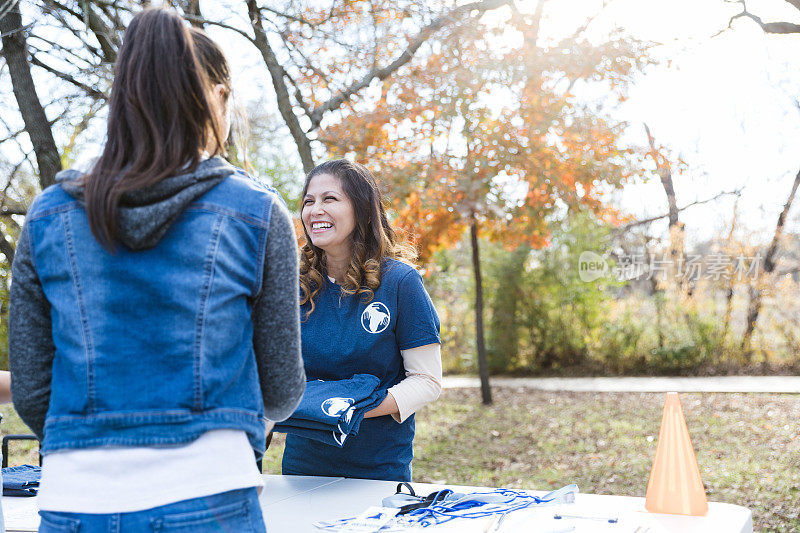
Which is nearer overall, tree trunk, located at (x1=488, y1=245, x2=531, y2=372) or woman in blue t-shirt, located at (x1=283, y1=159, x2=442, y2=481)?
woman in blue t-shirt, located at (x1=283, y1=159, x2=442, y2=481)

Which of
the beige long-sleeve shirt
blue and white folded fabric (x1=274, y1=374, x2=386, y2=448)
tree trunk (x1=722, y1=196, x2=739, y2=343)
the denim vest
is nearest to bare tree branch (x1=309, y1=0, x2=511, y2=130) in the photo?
the beige long-sleeve shirt

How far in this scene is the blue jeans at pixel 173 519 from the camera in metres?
1.07

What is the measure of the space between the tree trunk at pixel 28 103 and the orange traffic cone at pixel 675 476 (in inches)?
160

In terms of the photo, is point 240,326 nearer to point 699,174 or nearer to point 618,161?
point 618,161

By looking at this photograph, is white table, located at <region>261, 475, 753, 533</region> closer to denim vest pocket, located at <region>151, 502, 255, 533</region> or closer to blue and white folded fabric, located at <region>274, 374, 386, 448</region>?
blue and white folded fabric, located at <region>274, 374, 386, 448</region>

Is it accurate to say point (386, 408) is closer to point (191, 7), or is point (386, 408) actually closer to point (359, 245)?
point (359, 245)

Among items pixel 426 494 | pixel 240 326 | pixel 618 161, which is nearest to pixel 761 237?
pixel 618 161

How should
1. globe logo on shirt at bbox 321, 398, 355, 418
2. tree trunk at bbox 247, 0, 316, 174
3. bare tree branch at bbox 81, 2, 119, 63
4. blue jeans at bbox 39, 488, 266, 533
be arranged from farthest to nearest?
tree trunk at bbox 247, 0, 316, 174 → bare tree branch at bbox 81, 2, 119, 63 → globe logo on shirt at bbox 321, 398, 355, 418 → blue jeans at bbox 39, 488, 266, 533

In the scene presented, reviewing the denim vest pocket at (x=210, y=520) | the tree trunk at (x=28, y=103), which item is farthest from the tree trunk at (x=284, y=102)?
the denim vest pocket at (x=210, y=520)

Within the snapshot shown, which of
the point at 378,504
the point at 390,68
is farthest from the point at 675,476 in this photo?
the point at 390,68

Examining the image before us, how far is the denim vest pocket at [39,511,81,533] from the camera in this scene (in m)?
1.08

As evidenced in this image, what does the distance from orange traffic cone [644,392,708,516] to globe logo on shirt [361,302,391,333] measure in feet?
2.79

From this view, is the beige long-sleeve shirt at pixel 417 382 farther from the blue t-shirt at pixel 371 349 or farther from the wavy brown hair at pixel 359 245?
the wavy brown hair at pixel 359 245

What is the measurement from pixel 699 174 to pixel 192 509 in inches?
419
